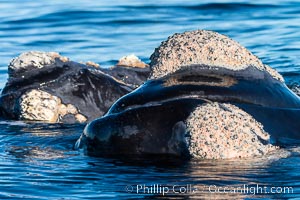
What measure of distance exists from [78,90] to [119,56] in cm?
423

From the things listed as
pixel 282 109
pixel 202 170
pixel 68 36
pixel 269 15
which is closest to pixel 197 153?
pixel 202 170

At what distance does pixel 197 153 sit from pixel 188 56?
788 mm

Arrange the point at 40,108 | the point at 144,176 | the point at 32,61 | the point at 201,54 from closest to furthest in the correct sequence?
1. the point at 144,176
2. the point at 201,54
3. the point at 40,108
4. the point at 32,61

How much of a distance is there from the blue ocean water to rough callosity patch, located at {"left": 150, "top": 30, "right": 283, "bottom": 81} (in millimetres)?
733

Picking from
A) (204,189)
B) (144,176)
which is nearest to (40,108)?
(144,176)

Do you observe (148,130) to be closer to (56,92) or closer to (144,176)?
(144,176)

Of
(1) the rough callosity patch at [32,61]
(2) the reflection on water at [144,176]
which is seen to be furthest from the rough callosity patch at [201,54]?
(1) the rough callosity patch at [32,61]

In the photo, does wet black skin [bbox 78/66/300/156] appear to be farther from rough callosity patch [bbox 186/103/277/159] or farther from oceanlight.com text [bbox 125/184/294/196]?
oceanlight.com text [bbox 125/184/294/196]

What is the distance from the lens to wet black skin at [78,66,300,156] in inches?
221

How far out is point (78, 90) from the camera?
8.12 m

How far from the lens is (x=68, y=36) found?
1398cm

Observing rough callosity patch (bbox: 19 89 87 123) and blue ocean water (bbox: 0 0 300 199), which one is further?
rough callosity patch (bbox: 19 89 87 123)

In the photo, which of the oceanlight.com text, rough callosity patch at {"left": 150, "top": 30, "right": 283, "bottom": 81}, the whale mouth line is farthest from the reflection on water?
rough callosity patch at {"left": 150, "top": 30, "right": 283, "bottom": 81}

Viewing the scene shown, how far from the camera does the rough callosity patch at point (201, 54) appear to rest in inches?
239
